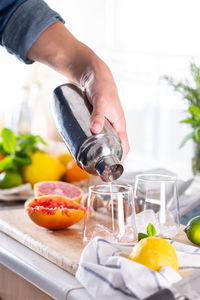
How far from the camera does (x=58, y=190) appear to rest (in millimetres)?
1477

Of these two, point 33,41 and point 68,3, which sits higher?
point 68,3

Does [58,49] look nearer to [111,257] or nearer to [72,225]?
[72,225]

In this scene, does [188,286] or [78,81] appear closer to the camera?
[188,286]

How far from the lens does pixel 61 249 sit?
1.04 metres

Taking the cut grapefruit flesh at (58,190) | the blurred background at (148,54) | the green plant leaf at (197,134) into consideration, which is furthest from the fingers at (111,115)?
the blurred background at (148,54)

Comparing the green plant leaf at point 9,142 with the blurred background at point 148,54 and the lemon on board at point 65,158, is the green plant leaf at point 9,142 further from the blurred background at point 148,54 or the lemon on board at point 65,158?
the blurred background at point 148,54

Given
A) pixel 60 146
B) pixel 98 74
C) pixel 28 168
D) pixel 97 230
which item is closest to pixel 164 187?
pixel 97 230

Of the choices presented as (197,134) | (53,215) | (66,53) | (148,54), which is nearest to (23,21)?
(66,53)

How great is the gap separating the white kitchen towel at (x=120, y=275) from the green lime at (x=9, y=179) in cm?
82

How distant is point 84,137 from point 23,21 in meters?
0.39

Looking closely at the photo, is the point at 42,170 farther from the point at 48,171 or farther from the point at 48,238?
the point at 48,238

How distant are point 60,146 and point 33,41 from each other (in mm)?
983

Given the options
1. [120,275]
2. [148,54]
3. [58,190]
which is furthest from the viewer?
[148,54]

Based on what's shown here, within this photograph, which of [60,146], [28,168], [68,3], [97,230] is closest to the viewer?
[97,230]
